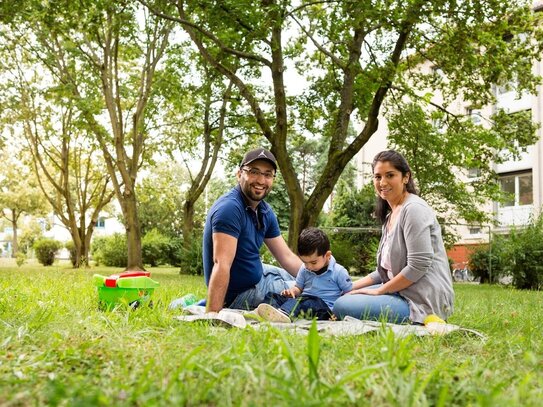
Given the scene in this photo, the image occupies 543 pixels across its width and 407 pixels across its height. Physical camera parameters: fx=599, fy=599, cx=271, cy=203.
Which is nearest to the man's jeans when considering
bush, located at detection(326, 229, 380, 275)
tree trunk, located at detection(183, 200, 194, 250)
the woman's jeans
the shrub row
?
the woman's jeans

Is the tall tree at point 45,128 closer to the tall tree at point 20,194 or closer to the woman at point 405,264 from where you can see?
the tall tree at point 20,194

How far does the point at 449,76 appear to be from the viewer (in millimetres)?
14023

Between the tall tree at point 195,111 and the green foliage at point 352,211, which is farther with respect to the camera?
the green foliage at point 352,211

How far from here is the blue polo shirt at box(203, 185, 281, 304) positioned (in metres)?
4.75

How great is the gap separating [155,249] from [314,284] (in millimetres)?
26356

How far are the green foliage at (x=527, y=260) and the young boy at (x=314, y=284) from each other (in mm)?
11579

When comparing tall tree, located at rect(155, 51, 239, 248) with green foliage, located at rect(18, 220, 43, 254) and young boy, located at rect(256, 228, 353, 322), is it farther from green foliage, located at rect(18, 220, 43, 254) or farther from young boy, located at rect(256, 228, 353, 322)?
green foliage, located at rect(18, 220, 43, 254)

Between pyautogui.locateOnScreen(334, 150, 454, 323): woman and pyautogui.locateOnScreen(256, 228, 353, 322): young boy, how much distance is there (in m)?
0.24

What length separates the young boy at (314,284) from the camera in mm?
4969

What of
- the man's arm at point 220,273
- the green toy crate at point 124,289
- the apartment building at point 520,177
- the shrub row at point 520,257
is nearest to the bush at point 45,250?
the apartment building at point 520,177

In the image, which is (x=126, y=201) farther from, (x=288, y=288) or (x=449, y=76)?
(x=288, y=288)

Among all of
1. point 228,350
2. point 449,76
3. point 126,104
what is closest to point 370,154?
point 126,104

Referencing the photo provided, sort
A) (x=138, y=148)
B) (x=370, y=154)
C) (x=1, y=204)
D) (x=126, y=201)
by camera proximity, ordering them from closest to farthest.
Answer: (x=126, y=201) → (x=138, y=148) → (x=370, y=154) → (x=1, y=204)

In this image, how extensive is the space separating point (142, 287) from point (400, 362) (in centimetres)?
360
